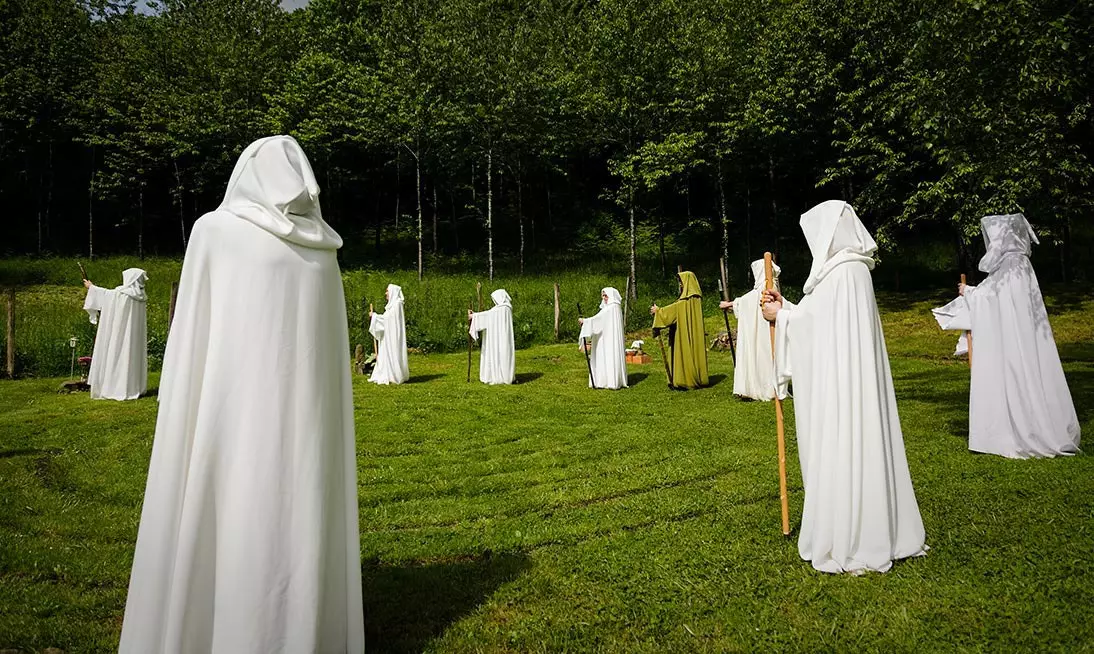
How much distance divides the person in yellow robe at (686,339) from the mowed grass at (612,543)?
13.0ft

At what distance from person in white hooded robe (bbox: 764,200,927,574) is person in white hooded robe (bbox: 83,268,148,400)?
49.1 ft

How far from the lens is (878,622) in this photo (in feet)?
15.0

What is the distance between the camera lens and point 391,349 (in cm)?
1858

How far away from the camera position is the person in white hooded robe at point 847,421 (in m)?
5.30

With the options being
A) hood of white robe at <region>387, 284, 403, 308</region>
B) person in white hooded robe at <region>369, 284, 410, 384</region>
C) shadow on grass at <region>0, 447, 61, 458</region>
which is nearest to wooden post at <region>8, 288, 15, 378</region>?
person in white hooded robe at <region>369, 284, 410, 384</region>

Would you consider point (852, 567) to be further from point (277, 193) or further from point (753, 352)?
point (753, 352)

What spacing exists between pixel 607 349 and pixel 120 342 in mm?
10908

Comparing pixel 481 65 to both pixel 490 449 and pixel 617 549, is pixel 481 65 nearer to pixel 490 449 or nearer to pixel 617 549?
pixel 490 449

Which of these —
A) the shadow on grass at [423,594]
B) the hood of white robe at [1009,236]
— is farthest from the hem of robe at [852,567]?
the hood of white robe at [1009,236]

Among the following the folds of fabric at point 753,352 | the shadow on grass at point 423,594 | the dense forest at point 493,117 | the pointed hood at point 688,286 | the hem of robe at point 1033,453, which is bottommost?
the shadow on grass at point 423,594

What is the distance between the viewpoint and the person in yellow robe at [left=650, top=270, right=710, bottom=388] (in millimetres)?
16562

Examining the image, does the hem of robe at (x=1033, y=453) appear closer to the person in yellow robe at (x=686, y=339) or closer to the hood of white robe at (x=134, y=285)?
the person in yellow robe at (x=686, y=339)

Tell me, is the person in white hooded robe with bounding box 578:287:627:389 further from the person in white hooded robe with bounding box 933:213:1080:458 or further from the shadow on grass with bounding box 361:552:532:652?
the shadow on grass with bounding box 361:552:532:652

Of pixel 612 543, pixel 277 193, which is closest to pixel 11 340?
pixel 612 543
